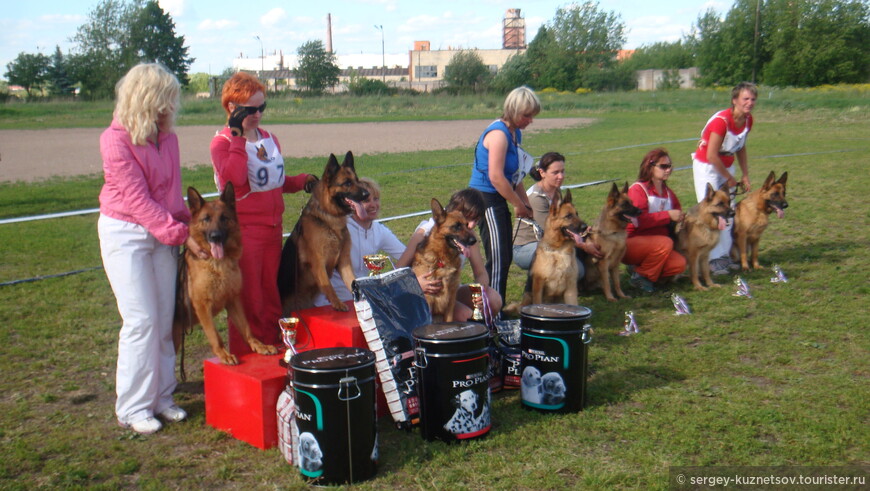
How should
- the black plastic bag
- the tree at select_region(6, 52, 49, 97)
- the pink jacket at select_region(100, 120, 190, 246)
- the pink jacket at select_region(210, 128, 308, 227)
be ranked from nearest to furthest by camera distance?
the pink jacket at select_region(100, 120, 190, 246)
the black plastic bag
the pink jacket at select_region(210, 128, 308, 227)
the tree at select_region(6, 52, 49, 97)

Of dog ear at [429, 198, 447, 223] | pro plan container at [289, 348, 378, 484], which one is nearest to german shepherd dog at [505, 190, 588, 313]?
dog ear at [429, 198, 447, 223]

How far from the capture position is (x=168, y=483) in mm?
3396

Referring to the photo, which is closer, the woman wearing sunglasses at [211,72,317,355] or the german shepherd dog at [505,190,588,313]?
the woman wearing sunglasses at [211,72,317,355]

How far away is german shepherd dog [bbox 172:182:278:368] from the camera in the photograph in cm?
387

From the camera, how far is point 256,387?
370 cm

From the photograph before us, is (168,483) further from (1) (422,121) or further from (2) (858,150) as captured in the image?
(1) (422,121)

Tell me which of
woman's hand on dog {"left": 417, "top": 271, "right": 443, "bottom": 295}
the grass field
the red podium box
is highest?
woman's hand on dog {"left": 417, "top": 271, "right": 443, "bottom": 295}

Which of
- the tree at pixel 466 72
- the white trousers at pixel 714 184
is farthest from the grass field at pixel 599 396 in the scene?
the tree at pixel 466 72

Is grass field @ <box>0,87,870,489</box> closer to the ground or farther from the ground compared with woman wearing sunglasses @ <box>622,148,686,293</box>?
closer to the ground

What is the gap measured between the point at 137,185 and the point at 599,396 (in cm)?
313

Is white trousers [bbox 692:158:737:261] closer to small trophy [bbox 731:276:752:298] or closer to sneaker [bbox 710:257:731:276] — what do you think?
sneaker [bbox 710:257:731:276]

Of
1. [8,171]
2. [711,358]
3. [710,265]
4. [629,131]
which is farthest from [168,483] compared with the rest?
[629,131]

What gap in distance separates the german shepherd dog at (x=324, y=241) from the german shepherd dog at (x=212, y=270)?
2.13 ft

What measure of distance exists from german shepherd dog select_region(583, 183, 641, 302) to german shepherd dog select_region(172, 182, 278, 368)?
3.94 meters
